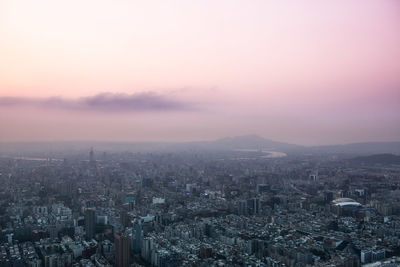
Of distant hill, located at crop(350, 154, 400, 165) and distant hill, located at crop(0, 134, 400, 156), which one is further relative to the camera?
distant hill, located at crop(350, 154, 400, 165)

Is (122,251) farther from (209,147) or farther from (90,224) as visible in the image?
(209,147)

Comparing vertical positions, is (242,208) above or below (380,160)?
below

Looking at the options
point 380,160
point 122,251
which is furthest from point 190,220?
point 380,160

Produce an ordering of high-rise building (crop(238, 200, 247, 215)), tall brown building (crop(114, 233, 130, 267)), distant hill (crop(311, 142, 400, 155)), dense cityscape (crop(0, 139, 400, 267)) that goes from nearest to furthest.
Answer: tall brown building (crop(114, 233, 130, 267))
dense cityscape (crop(0, 139, 400, 267))
high-rise building (crop(238, 200, 247, 215))
distant hill (crop(311, 142, 400, 155))

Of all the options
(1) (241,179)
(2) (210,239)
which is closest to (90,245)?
(2) (210,239)

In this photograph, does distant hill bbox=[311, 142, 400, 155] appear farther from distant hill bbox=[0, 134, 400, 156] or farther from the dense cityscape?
the dense cityscape

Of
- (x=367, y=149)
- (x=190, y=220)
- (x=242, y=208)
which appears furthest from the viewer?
(x=367, y=149)

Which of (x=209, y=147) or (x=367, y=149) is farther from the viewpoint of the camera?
(x=209, y=147)

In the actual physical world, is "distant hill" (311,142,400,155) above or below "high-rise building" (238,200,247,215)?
above

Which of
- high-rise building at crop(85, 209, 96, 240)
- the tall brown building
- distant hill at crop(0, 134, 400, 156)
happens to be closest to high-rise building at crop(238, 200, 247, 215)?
high-rise building at crop(85, 209, 96, 240)
